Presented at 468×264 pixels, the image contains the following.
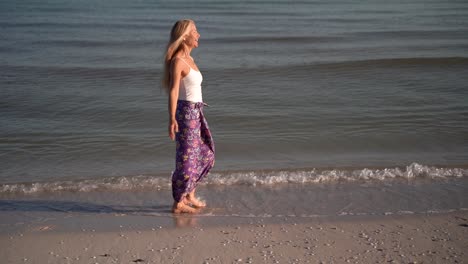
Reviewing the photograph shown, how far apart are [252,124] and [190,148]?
361cm

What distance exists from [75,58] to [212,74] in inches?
158

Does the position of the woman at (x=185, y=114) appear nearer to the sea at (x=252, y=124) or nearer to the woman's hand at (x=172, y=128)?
the woman's hand at (x=172, y=128)

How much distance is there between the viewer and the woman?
472 cm

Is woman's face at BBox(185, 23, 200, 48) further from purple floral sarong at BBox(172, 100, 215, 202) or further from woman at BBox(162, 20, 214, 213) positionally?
purple floral sarong at BBox(172, 100, 215, 202)

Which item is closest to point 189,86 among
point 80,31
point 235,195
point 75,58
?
point 235,195

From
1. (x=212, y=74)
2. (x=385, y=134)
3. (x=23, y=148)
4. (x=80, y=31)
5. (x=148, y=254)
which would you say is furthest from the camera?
(x=80, y=31)

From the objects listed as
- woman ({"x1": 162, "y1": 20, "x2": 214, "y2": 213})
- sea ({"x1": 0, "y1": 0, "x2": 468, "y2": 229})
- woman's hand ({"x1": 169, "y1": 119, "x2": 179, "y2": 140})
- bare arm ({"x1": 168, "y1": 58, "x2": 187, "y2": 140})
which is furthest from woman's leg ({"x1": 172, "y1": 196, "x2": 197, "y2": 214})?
bare arm ({"x1": 168, "y1": 58, "x2": 187, "y2": 140})

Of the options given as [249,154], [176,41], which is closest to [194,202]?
[176,41]

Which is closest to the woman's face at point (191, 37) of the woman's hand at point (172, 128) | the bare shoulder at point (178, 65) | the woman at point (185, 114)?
the woman at point (185, 114)

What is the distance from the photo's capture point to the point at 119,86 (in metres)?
11.2

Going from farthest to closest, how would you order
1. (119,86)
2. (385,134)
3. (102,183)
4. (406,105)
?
1. (119,86)
2. (406,105)
3. (385,134)
4. (102,183)

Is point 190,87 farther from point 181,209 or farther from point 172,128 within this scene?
point 181,209

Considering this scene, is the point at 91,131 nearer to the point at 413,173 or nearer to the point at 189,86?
the point at 189,86

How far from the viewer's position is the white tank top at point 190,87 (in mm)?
4797
